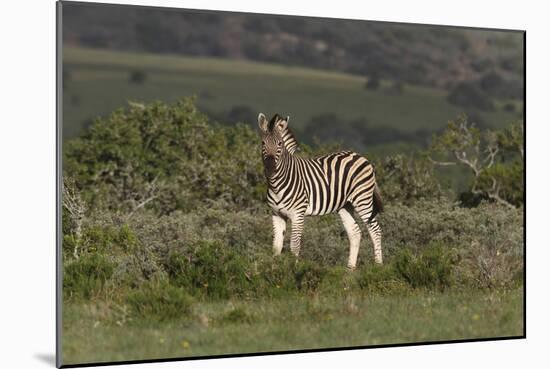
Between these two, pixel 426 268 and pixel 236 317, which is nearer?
pixel 236 317

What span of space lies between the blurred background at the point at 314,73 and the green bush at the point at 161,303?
3.79m

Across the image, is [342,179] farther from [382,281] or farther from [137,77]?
[137,77]

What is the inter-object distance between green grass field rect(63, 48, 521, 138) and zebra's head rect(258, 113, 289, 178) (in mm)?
1400

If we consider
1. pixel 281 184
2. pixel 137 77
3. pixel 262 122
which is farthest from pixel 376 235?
pixel 137 77

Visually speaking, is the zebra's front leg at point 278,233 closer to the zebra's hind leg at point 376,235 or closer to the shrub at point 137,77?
the zebra's hind leg at point 376,235

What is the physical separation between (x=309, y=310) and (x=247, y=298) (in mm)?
748

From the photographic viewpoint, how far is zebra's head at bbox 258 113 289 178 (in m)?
13.6

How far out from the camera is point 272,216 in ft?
46.4

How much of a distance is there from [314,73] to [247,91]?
962 millimetres

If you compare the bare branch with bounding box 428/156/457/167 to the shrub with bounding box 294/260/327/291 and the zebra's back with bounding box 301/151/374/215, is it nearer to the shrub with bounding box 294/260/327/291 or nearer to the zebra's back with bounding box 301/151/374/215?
the zebra's back with bounding box 301/151/374/215

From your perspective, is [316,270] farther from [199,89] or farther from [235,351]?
[199,89]

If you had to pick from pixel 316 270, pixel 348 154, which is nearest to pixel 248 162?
pixel 348 154

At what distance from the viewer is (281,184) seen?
1403 cm

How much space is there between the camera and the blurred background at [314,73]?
15.9 m
